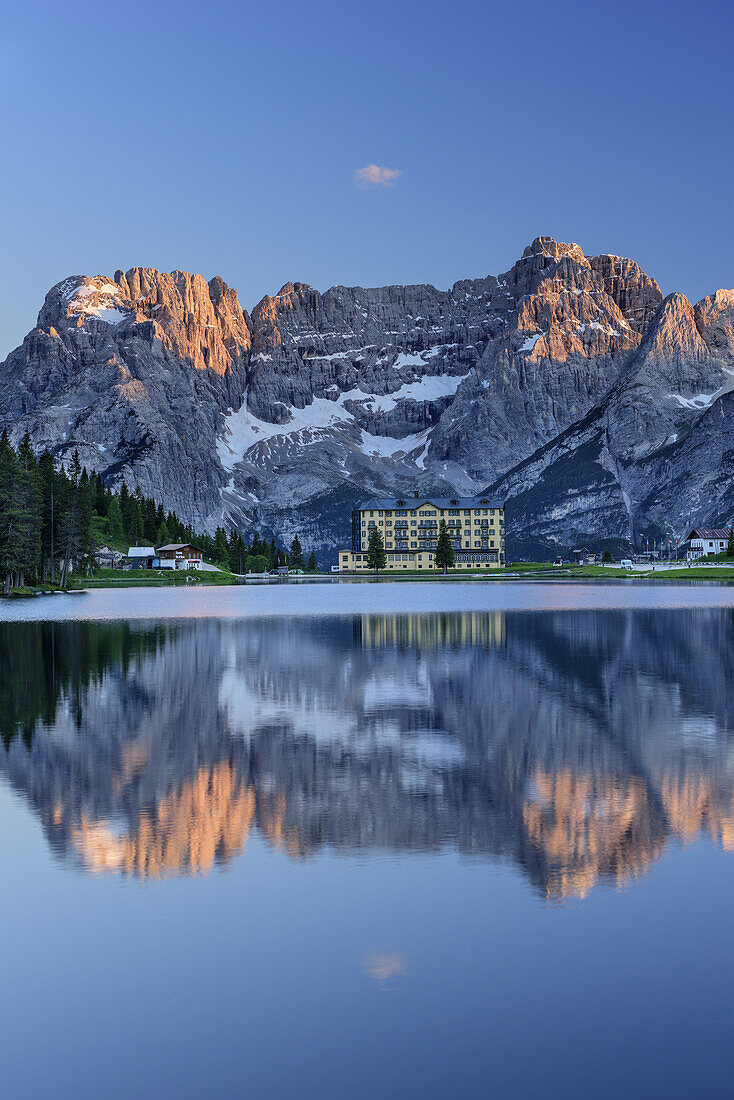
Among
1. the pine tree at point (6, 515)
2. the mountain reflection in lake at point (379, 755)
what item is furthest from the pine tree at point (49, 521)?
the mountain reflection in lake at point (379, 755)

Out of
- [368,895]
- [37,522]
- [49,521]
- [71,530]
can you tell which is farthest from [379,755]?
[49,521]

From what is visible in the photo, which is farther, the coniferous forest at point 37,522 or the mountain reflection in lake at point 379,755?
the coniferous forest at point 37,522

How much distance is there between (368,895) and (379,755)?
10.9 meters

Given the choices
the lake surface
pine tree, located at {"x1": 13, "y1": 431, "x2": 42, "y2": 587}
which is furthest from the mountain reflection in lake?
pine tree, located at {"x1": 13, "y1": 431, "x2": 42, "y2": 587}

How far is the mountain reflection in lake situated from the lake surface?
13 centimetres

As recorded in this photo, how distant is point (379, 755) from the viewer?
2691cm

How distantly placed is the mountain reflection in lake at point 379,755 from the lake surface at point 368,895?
13 centimetres

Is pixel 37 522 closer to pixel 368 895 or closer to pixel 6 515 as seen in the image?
pixel 6 515

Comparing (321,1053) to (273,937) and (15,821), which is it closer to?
(273,937)

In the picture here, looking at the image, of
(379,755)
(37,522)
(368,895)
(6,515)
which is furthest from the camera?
(37,522)

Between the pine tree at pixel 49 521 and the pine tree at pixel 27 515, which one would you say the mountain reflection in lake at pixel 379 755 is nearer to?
the pine tree at pixel 27 515

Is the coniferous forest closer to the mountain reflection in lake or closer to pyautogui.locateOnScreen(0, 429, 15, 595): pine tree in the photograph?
pyautogui.locateOnScreen(0, 429, 15, 595): pine tree

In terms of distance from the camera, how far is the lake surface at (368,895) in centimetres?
1101

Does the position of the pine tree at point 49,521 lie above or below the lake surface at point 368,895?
above
